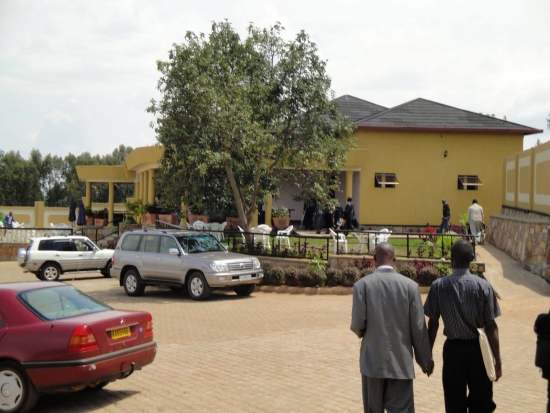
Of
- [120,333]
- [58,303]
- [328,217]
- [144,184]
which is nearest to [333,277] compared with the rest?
[120,333]

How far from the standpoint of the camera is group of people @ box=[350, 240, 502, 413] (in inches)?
205

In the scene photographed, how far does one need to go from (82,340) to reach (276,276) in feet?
37.1

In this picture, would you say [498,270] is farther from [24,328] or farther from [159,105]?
[24,328]

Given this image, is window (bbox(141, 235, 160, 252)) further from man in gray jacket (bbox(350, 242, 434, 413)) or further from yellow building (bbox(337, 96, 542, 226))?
yellow building (bbox(337, 96, 542, 226))

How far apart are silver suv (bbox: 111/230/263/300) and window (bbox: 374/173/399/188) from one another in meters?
13.4

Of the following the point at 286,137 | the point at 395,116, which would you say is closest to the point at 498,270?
the point at 286,137

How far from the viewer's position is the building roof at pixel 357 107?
33.1 m

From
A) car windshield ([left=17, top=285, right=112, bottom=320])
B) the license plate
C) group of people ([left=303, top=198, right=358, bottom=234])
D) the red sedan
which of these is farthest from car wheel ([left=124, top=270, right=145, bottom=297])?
the license plate

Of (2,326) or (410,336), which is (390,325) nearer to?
(410,336)

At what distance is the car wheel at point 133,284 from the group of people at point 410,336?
13.2m

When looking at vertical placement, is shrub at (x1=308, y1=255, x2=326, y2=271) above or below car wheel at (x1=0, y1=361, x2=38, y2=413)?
above

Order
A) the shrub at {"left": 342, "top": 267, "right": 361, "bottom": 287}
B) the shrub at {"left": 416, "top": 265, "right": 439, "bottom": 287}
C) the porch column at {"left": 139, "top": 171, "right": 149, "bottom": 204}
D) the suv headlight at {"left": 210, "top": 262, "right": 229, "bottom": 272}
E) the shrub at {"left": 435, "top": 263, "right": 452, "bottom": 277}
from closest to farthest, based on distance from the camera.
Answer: the suv headlight at {"left": 210, "top": 262, "right": 229, "bottom": 272}, the shrub at {"left": 416, "top": 265, "right": 439, "bottom": 287}, the shrub at {"left": 435, "top": 263, "right": 452, "bottom": 277}, the shrub at {"left": 342, "top": 267, "right": 361, "bottom": 287}, the porch column at {"left": 139, "top": 171, "right": 149, "bottom": 204}

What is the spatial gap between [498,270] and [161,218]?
15741mm

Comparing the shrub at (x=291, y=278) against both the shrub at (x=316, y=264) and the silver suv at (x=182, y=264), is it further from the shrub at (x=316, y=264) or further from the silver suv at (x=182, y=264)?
the silver suv at (x=182, y=264)
